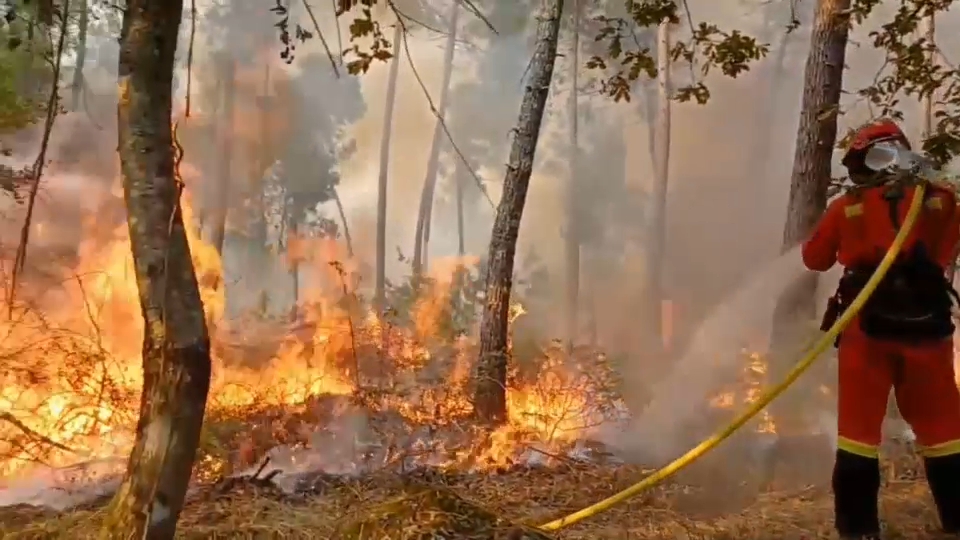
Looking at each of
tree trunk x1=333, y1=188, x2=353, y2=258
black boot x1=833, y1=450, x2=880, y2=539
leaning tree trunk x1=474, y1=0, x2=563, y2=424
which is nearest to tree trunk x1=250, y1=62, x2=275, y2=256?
tree trunk x1=333, y1=188, x2=353, y2=258

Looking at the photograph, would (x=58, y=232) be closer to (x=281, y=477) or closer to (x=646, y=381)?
(x=281, y=477)

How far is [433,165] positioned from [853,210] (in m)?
7.33

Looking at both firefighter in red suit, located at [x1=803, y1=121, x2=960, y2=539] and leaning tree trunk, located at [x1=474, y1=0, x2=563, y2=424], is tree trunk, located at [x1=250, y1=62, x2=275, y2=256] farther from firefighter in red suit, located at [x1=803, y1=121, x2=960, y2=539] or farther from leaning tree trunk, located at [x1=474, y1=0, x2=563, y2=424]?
firefighter in red suit, located at [x1=803, y1=121, x2=960, y2=539]

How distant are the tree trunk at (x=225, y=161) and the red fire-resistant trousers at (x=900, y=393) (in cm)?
747

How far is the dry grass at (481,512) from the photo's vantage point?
7.66 feet

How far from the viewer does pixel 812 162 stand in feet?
20.5

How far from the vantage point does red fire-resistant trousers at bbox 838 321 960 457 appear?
10.4ft

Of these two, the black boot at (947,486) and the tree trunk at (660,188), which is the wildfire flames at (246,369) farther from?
the black boot at (947,486)

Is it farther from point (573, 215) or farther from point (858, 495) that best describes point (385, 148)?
point (858, 495)

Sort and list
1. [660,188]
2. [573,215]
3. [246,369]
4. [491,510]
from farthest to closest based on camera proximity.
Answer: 1. [660,188]
2. [573,215]
3. [246,369]
4. [491,510]

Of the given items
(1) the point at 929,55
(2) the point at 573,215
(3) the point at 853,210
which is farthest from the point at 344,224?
(3) the point at 853,210

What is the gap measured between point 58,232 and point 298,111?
3006mm

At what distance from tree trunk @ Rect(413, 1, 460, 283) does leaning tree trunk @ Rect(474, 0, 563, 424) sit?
2.93m

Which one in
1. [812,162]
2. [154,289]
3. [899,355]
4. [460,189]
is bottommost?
[899,355]
